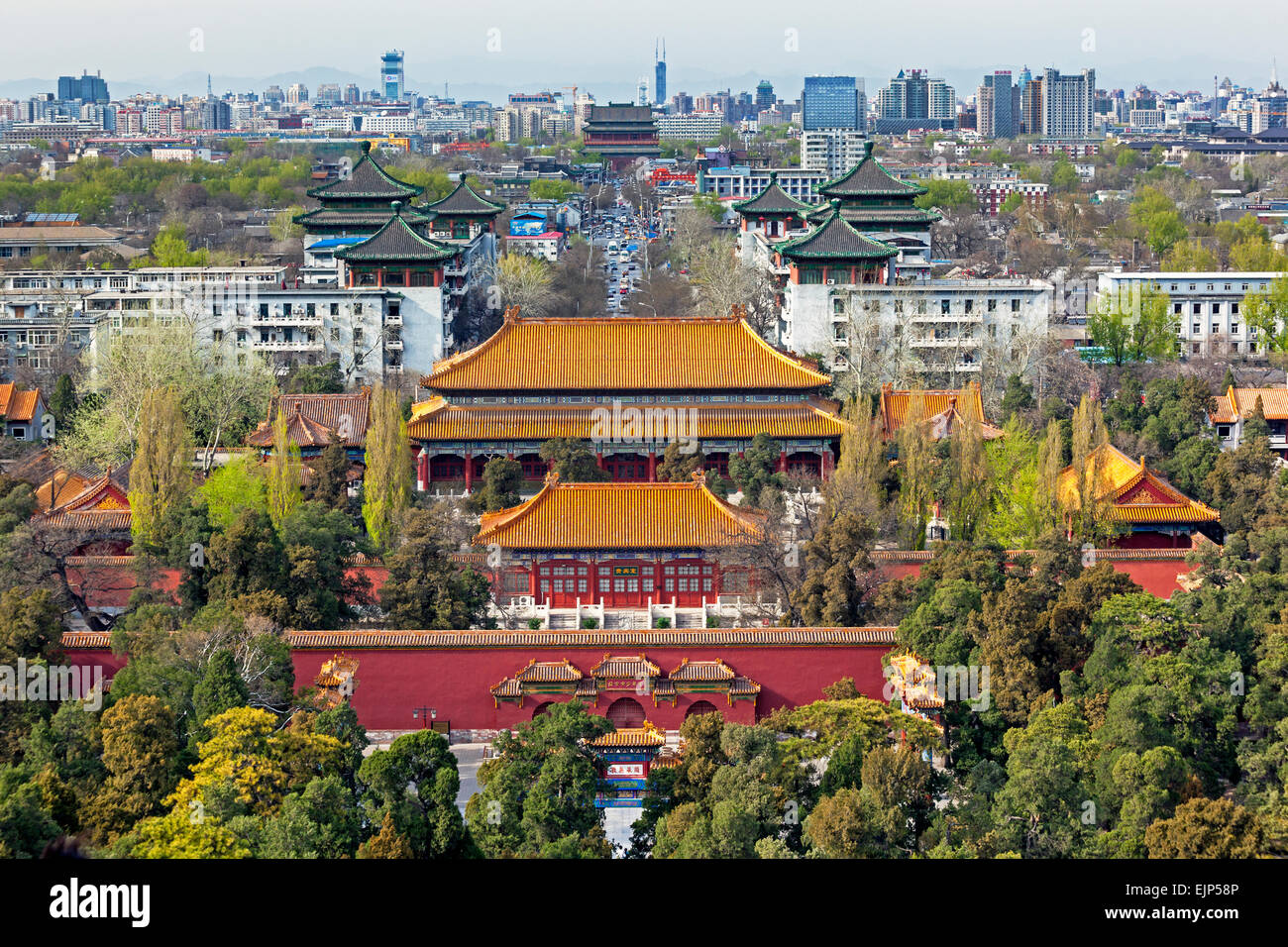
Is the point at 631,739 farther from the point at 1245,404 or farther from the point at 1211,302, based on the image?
the point at 1211,302

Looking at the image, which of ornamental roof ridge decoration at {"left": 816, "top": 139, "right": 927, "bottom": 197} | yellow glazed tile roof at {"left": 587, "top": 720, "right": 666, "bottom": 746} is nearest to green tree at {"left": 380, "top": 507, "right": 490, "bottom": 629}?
yellow glazed tile roof at {"left": 587, "top": 720, "right": 666, "bottom": 746}

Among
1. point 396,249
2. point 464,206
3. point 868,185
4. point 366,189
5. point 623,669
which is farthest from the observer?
point 464,206

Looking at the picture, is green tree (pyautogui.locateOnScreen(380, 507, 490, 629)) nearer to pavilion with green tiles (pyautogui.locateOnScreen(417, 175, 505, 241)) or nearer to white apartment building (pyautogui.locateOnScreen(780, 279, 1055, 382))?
white apartment building (pyautogui.locateOnScreen(780, 279, 1055, 382))

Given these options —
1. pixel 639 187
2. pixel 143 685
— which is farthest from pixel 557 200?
pixel 143 685

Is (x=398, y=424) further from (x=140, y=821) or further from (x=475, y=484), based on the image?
(x=140, y=821)

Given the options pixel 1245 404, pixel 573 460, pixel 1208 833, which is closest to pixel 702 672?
pixel 1208 833
